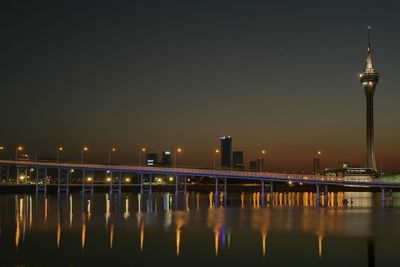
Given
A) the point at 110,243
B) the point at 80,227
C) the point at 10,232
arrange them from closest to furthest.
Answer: the point at 110,243
the point at 10,232
the point at 80,227

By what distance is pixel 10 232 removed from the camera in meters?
50.4

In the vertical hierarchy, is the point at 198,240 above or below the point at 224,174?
below

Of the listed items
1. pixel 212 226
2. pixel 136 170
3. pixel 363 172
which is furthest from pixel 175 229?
pixel 363 172

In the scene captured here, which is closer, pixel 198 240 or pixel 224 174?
pixel 198 240

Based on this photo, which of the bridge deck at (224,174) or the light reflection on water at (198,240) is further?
the bridge deck at (224,174)

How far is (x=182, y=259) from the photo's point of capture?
3728cm

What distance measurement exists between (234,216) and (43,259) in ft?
113

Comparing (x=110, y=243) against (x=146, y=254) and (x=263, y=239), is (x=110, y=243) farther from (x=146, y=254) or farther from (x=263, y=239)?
→ (x=263, y=239)

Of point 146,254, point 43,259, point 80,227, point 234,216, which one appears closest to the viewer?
point 43,259

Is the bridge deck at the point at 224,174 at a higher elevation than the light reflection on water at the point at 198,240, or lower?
higher

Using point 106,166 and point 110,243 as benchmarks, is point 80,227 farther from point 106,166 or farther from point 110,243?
point 106,166

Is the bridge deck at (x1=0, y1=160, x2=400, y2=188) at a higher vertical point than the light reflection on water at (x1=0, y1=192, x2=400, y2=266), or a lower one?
higher

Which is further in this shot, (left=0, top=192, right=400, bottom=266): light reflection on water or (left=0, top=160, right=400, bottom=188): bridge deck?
(left=0, top=160, right=400, bottom=188): bridge deck

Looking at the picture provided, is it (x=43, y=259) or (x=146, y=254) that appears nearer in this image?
(x=43, y=259)
